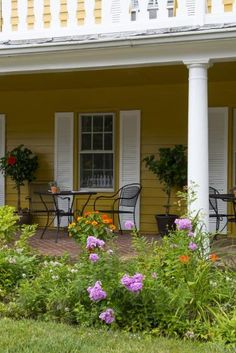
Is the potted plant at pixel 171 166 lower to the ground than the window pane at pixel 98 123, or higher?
lower

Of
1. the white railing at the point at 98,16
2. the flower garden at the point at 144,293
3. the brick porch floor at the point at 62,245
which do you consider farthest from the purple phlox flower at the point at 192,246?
the white railing at the point at 98,16

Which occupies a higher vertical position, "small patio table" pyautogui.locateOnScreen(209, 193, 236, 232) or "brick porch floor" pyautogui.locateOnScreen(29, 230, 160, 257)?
"small patio table" pyautogui.locateOnScreen(209, 193, 236, 232)

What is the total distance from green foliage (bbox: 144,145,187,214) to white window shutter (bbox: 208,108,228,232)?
0.60 m

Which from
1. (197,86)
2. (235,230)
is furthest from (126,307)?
(235,230)

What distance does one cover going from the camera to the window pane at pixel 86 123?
33.1 feet

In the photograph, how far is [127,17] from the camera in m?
6.99

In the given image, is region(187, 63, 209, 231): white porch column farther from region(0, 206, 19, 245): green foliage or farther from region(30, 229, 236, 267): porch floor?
region(0, 206, 19, 245): green foliage

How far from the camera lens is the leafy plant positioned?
32.6 feet

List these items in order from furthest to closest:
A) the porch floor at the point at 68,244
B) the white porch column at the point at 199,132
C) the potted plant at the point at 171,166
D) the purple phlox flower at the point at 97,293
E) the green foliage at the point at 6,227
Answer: the potted plant at the point at 171,166 < the porch floor at the point at 68,244 < the white porch column at the point at 199,132 < the green foliage at the point at 6,227 < the purple phlox flower at the point at 97,293

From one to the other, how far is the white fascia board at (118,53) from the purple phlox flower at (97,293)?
3.29 meters

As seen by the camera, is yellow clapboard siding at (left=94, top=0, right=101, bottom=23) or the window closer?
yellow clapboard siding at (left=94, top=0, right=101, bottom=23)

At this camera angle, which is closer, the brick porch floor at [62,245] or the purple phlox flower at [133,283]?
the purple phlox flower at [133,283]

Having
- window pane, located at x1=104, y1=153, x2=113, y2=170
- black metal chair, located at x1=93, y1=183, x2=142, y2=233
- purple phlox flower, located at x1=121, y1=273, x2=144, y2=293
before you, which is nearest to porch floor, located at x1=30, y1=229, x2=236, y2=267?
black metal chair, located at x1=93, y1=183, x2=142, y2=233

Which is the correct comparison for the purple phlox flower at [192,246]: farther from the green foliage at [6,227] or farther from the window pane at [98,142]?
the window pane at [98,142]
